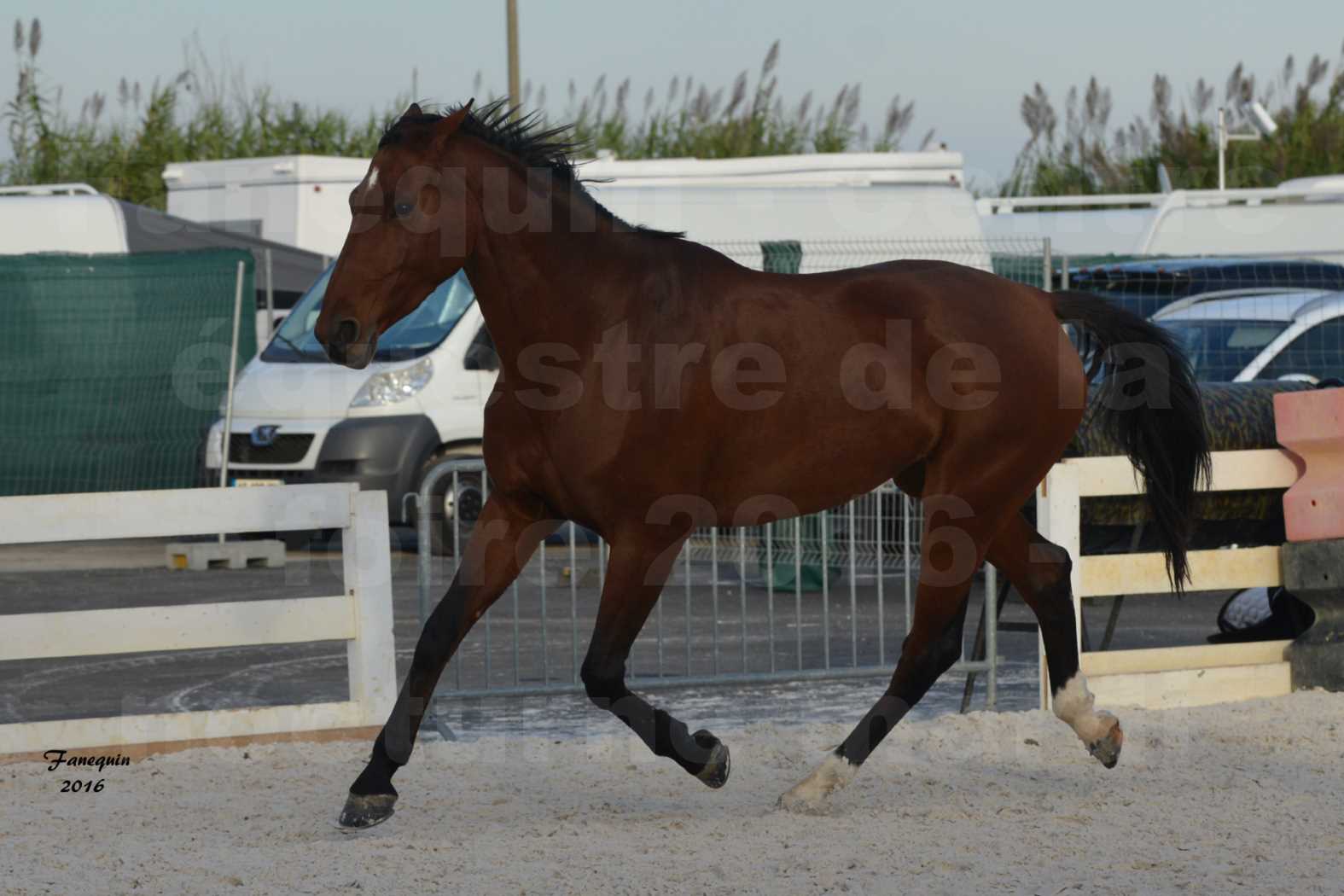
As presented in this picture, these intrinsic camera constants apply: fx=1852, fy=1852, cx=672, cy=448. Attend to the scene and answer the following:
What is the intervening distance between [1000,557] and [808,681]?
269 centimetres

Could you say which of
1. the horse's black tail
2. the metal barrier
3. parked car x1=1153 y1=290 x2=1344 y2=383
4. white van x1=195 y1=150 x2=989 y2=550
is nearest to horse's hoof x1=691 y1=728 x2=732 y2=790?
the metal barrier

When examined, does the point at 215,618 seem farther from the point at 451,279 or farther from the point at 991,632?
the point at 451,279

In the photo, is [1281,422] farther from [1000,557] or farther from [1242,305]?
[1242,305]

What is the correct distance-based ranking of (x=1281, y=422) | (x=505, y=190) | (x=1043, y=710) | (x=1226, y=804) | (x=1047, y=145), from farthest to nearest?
(x=1047, y=145)
(x=1281, y=422)
(x=1043, y=710)
(x=1226, y=804)
(x=505, y=190)

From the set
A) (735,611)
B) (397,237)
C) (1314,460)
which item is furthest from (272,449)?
(397,237)

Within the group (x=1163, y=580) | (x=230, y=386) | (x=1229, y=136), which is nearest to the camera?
(x=1163, y=580)

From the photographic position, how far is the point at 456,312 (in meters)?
13.3

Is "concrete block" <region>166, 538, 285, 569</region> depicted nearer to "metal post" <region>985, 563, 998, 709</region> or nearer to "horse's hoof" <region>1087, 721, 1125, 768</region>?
"metal post" <region>985, 563, 998, 709</region>

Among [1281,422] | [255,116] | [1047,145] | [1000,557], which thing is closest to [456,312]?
[1281,422]

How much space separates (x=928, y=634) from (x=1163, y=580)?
2040 millimetres

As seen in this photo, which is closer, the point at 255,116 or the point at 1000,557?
the point at 1000,557

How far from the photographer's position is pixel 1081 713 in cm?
576

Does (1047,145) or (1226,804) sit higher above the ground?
(1047,145)

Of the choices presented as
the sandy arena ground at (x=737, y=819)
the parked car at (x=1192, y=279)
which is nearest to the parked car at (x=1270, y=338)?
the parked car at (x=1192, y=279)
